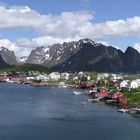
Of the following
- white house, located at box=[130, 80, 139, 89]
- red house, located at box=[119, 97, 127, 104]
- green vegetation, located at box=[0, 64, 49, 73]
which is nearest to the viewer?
red house, located at box=[119, 97, 127, 104]

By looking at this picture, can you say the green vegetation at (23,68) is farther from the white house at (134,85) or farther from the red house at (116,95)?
the red house at (116,95)

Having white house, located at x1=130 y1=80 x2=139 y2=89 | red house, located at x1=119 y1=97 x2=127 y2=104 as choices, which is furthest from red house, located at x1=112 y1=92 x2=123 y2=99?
Answer: white house, located at x1=130 y1=80 x2=139 y2=89

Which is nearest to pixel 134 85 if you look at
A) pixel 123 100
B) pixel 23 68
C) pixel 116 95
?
pixel 116 95

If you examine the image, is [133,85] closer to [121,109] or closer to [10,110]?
[121,109]

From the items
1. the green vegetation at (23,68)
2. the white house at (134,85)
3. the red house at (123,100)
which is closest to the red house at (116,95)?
the red house at (123,100)

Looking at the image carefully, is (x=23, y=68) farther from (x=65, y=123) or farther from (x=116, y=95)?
(x=65, y=123)

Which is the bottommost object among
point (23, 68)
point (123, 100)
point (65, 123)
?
point (65, 123)

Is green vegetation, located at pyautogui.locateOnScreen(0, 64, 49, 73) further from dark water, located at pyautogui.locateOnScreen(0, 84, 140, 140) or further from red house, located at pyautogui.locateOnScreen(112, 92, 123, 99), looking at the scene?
dark water, located at pyautogui.locateOnScreen(0, 84, 140, 140)

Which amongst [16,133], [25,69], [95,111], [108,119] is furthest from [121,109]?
[25,69]

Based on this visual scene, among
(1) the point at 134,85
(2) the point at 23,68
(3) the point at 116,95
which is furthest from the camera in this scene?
(2) the point at 23,68

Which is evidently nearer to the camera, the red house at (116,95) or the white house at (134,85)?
the red house at (116,95)
